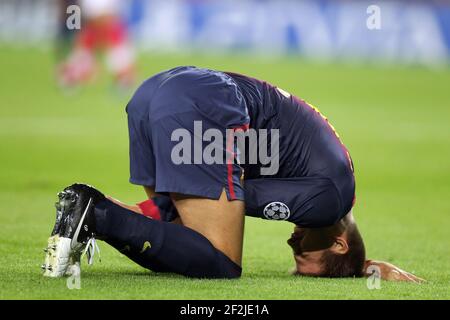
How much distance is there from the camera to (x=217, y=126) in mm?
4922

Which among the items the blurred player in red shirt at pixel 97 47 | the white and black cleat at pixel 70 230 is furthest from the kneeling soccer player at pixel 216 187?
the blurred player in red shirt at pixel 97 47

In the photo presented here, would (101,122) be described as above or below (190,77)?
below

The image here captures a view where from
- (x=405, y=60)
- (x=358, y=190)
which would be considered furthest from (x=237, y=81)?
(x=405, y=60)

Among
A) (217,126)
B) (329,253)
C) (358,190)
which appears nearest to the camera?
(217,126)

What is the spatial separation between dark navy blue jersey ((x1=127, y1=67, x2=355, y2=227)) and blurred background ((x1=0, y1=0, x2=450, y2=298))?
17.0 inches

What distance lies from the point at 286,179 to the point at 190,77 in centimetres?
72

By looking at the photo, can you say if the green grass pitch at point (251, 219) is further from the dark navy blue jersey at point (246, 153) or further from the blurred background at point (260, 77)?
the dark navy blue jersey at point (246, 153)

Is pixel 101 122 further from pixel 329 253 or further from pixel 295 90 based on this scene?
pixel 329 253

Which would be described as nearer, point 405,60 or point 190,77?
point 190,77

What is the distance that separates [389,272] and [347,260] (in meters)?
0.23

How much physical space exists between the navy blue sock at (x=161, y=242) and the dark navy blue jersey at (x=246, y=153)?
0.21 metres

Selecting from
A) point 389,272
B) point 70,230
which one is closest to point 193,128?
point 70,230

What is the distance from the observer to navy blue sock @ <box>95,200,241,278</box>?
15.5 feet

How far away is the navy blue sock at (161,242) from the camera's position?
15.5ft
